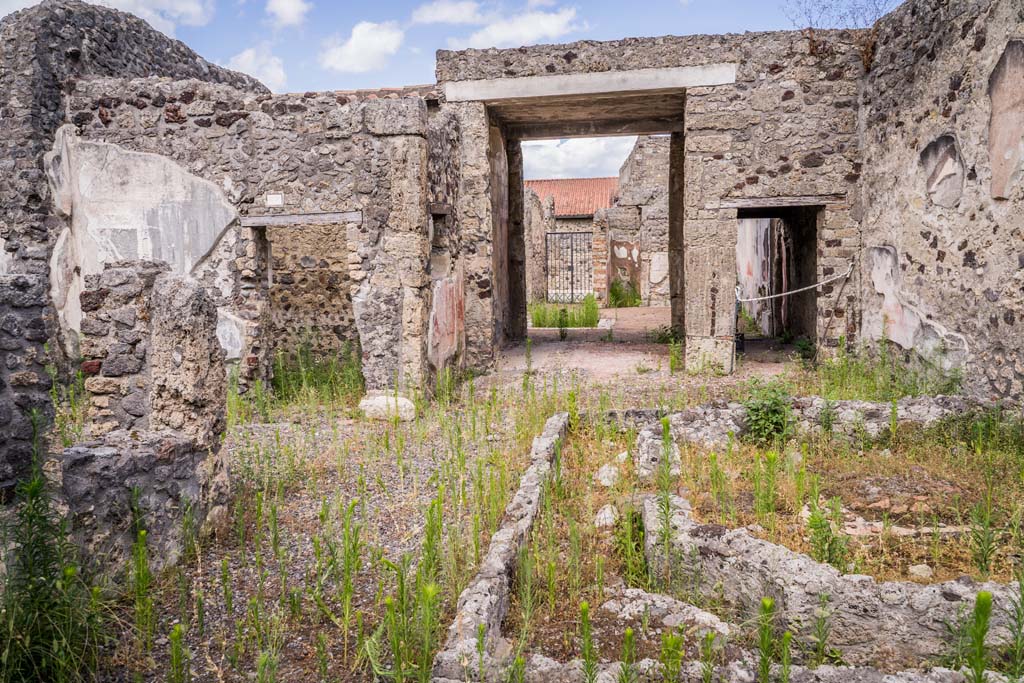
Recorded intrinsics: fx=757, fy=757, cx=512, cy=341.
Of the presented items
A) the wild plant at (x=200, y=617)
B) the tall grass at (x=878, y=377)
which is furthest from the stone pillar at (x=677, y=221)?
the wild plant at (x=200, y=617)

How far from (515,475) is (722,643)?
7.58 feet

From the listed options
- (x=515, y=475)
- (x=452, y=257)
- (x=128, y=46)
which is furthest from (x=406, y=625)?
(x=128, y=46)

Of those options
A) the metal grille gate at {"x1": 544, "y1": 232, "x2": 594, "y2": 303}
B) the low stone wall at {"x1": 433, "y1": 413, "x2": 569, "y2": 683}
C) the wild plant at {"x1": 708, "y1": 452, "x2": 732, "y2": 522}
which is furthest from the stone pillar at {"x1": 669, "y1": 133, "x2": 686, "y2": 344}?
the metal grille gate at {"x1": 544, "y1": 232, "x2": 594, "y2": 303}

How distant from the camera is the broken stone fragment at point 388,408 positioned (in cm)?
684

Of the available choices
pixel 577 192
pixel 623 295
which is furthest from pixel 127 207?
pixel 577 192

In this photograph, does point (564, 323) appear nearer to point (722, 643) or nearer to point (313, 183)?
point (313, 183)

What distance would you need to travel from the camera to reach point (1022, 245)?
208 inches

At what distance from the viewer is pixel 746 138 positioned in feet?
27.5

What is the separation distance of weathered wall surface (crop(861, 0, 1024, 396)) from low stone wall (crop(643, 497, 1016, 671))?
3357 millimetres

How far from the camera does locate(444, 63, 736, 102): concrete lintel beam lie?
8391 millimetres

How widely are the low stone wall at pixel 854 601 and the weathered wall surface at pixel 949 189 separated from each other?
11.0 feet

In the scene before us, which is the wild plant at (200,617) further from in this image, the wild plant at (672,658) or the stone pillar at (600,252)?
the stone pillar at (600,252)

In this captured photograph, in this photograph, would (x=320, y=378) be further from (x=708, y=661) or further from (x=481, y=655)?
(x=708, y=661)

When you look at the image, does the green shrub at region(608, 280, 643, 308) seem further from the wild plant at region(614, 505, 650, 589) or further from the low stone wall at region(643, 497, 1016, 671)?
the low stone wall at region(643, 497, 1016, 671)
